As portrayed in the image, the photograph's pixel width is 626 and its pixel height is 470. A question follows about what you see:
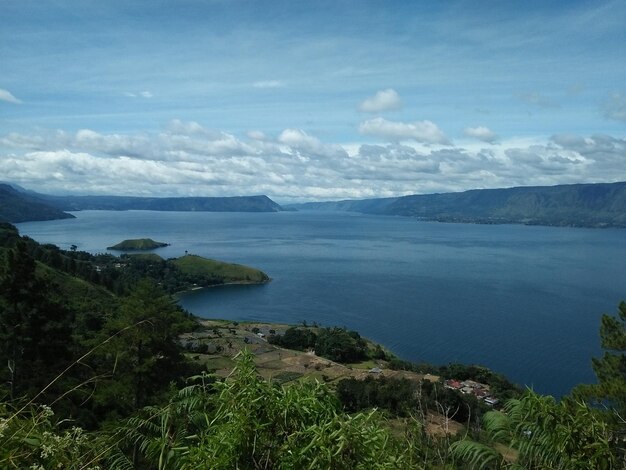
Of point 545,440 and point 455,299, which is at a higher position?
point 545,440

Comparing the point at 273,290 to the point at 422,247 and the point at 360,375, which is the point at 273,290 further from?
the point at 422,247

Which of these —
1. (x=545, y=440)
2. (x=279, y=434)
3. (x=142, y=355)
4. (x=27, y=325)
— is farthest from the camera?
(x=27, y=325)

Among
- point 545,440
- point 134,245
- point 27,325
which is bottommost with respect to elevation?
point 134,245

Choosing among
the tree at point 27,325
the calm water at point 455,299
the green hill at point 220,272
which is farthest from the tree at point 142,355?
the green hill at point 220,272

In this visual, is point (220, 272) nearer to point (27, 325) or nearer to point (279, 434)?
point (27, 325)

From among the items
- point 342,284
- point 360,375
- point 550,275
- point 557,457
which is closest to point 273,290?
point 342,284

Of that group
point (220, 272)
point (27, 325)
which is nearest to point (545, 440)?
point (27, 325)

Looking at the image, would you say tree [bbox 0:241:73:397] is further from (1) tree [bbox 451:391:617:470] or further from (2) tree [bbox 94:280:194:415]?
(1) tree [bbox 451:391:617:470]

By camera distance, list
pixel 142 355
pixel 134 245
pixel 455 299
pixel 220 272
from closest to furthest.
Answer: pixel 142 355 < pixel 455 299 < pixel 220 272 < pixel 134 245

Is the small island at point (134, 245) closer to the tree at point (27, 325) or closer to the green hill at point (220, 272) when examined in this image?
the green hill at point (220, 272)

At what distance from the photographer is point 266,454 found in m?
2.30

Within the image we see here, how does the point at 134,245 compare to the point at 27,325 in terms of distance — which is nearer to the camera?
the point at 27,325

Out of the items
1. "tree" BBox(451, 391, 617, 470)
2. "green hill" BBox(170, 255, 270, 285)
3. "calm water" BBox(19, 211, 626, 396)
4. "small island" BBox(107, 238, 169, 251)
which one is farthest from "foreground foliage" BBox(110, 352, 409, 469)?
"small island" BBox(107, 238, 169, 251)

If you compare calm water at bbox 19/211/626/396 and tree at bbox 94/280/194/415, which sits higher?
tree at bbox 94/280/194/415
